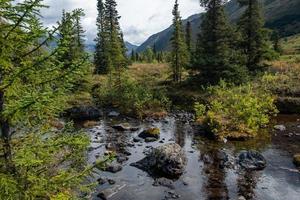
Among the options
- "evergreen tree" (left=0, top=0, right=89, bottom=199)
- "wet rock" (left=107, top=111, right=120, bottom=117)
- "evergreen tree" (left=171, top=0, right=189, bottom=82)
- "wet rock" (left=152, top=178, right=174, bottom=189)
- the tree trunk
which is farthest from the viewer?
"evergreen tree" (left=171, top=0, right=189, bottom=82)

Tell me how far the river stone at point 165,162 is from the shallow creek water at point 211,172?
1.95ft

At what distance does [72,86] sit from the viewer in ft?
30.2

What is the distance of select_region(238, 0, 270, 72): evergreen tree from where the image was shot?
5331cm

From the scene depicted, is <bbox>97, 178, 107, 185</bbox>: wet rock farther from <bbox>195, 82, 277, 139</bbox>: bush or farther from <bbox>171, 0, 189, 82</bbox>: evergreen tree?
<bbox>171, 0, 189, 82</bbox>: evergreen tree

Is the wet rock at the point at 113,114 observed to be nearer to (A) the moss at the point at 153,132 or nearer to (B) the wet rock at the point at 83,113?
(B) the wet rock at the point at 83,113

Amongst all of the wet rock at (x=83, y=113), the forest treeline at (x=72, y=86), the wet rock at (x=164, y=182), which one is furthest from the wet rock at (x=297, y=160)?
the wet rock at (x=83, y=113)

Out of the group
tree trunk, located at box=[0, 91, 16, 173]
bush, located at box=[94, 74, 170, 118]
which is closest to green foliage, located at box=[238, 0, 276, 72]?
bush, located at box=[94, 74, 170, 118]

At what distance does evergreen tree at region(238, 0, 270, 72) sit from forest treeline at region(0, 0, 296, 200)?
139 millimetres

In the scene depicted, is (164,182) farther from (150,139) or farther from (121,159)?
(150,139)

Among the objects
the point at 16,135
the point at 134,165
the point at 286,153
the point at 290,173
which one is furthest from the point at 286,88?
the point at 16,135

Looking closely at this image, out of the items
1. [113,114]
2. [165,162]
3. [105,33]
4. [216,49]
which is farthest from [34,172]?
[105,33]

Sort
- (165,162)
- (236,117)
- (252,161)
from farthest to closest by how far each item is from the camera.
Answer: (236,117) < (252,161) < (165,162)

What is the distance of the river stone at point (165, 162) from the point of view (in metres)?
25.2

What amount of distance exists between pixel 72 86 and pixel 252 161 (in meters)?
19.9
